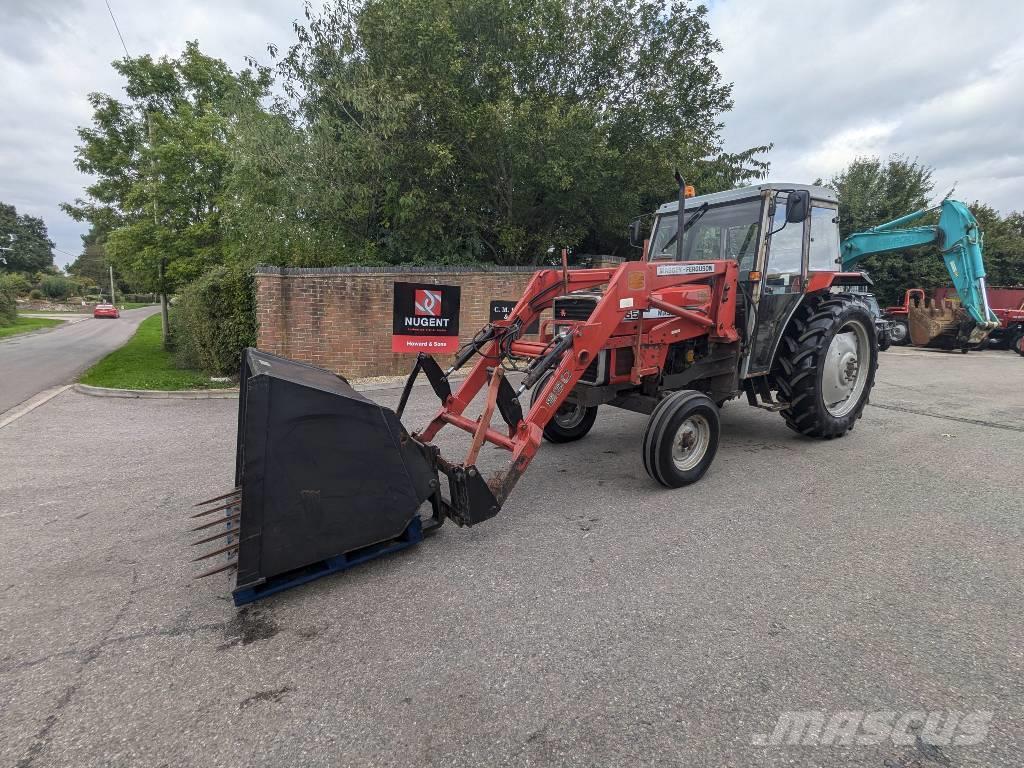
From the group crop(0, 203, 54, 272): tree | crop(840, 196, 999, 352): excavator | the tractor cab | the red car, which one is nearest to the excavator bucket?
crop(840, 196, 999, 352): excavator

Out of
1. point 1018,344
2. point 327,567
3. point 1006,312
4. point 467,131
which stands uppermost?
point 467,131

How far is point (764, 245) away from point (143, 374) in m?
11.1

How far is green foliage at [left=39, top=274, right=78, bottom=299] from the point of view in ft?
181

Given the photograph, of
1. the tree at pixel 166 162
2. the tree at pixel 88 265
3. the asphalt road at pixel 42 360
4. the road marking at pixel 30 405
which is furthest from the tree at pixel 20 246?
the road marking at pixel 30 405

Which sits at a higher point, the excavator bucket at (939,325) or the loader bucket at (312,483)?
the excavator bucket at (939,325)

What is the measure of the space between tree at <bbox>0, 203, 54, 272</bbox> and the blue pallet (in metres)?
99.7

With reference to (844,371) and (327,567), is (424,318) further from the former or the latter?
(327,567)

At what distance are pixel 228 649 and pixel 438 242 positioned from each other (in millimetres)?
9939

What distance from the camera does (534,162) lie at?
10.7 meters

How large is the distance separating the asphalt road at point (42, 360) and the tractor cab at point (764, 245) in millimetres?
9508

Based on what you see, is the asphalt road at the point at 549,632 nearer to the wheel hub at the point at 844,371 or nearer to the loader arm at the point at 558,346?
the loader arm at the point at 558,346

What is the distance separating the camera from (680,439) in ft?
14.8

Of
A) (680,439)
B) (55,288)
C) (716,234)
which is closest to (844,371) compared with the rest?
(716,234)

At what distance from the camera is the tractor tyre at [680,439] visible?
Answer: 165 inches
